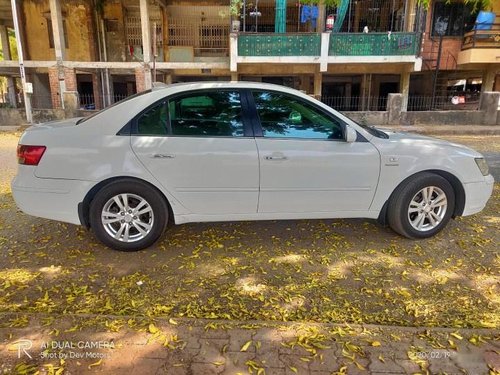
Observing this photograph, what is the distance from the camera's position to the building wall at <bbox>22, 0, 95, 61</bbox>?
19984 mm

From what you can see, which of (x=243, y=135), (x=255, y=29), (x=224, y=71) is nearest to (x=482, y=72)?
(x=255, y=29)

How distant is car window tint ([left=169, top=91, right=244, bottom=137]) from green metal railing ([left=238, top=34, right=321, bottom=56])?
14.8 meters

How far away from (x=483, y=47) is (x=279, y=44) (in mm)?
9508

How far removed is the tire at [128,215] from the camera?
3701mm

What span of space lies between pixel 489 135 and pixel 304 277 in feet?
45.2

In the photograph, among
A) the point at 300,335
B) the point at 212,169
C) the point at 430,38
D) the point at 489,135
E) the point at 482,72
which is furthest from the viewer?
the point at 482,72

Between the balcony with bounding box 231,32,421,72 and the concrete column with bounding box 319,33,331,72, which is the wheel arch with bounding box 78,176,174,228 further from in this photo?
the concrete column with bounding box 319,33,331,72

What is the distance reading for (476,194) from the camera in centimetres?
418

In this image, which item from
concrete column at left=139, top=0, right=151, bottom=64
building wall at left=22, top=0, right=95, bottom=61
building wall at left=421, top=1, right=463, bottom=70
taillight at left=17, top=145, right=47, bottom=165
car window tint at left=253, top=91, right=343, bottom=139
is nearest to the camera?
taillight at left=17, top=145, right=47, bottom=165

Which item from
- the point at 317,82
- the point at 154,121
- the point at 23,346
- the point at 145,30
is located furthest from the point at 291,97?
the point at 317,82

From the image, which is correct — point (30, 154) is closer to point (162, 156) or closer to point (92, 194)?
point (92, 194)

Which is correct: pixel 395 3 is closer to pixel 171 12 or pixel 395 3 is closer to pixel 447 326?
pixel 171 12

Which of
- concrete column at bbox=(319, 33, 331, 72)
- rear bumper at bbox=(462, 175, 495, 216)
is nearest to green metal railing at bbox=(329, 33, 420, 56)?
concrete column at bbox=(319, 33, 331, 72)

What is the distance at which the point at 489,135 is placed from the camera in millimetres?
14234
